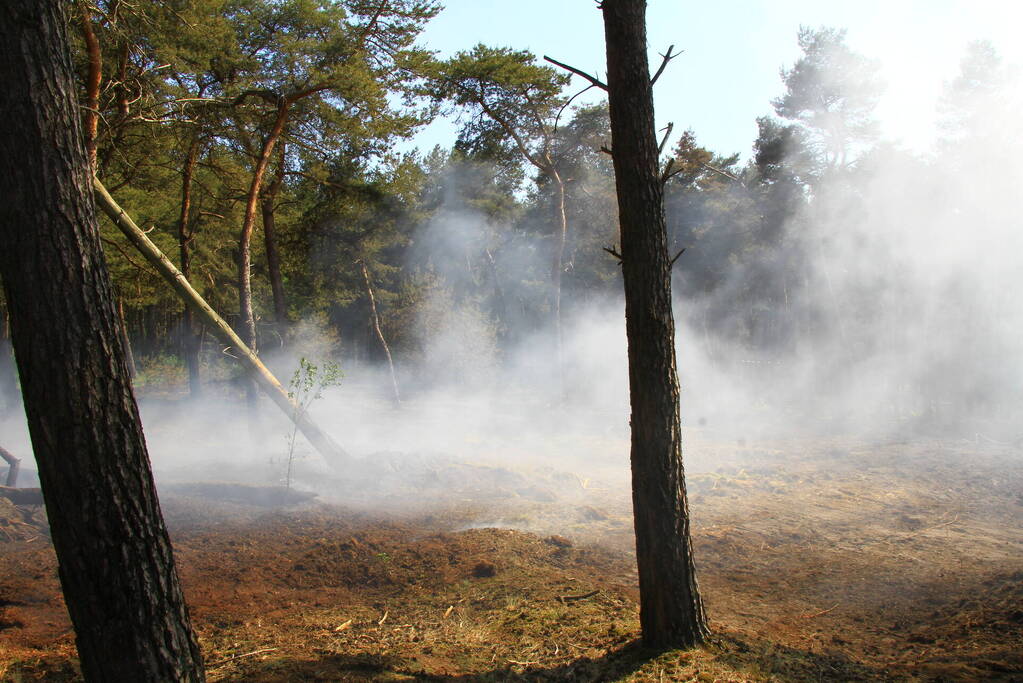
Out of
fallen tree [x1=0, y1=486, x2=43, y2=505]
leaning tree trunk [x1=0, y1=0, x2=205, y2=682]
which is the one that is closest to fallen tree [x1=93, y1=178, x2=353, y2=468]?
fallen tree [x1=0, y1=486, x2=43, y2=505]

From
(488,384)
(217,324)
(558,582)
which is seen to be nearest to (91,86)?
(217,324)

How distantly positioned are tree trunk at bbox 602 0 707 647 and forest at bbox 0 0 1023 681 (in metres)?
0.02

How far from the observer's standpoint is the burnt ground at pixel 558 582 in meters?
4.31

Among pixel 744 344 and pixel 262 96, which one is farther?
pixel 744 344

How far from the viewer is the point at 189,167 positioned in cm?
1495

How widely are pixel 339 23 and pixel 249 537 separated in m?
9.84

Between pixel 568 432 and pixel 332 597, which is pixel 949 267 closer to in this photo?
pixel 568 432

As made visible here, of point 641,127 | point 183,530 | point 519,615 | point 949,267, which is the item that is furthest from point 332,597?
point 949,267

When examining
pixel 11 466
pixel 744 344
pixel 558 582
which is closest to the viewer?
pixel 558 582

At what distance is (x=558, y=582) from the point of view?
615 cm

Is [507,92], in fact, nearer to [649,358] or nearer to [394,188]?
[394,188]

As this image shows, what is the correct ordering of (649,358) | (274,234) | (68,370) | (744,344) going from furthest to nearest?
(744,344)
(274,234)
(649,358)
(68,370)

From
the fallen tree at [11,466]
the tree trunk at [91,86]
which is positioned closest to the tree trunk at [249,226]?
the tree trunk at [91,86]

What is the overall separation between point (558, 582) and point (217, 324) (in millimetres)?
6853
